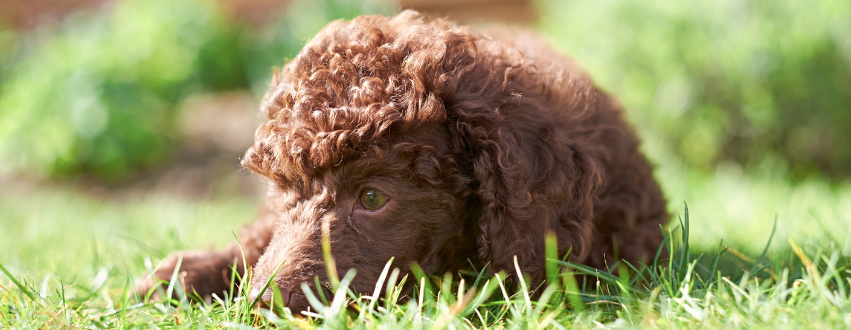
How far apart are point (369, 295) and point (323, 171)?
47cm

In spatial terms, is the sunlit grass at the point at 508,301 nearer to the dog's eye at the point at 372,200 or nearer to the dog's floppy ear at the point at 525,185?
the dog's floppy ear at the point at 525,185

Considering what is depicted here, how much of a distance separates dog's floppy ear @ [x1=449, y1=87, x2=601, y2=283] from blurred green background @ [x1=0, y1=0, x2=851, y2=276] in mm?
1288

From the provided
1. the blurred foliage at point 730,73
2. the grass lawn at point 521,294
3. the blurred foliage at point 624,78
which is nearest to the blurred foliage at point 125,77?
the blurred foliage at point 624,78

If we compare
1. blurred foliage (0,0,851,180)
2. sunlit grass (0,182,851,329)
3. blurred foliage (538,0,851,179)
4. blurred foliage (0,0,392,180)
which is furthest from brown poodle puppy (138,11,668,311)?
blurred foliage (0,0,392,180)

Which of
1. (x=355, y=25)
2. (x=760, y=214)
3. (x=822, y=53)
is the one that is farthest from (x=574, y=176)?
(x=822, y=53)

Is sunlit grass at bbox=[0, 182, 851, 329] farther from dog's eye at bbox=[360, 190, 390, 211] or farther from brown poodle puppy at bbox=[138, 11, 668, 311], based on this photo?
dog's eye at bbox=[360, 190, 390, 211]

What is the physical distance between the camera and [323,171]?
2.14m

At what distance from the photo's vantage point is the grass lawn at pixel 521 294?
185 centimetres

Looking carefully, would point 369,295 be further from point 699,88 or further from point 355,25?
point 699,88

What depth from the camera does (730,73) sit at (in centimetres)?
532

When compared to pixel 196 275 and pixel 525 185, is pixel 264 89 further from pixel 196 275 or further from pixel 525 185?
pixel 525 185

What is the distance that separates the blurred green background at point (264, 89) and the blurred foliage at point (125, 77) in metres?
0.02

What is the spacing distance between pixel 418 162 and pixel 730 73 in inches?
169

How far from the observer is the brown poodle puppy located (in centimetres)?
211
